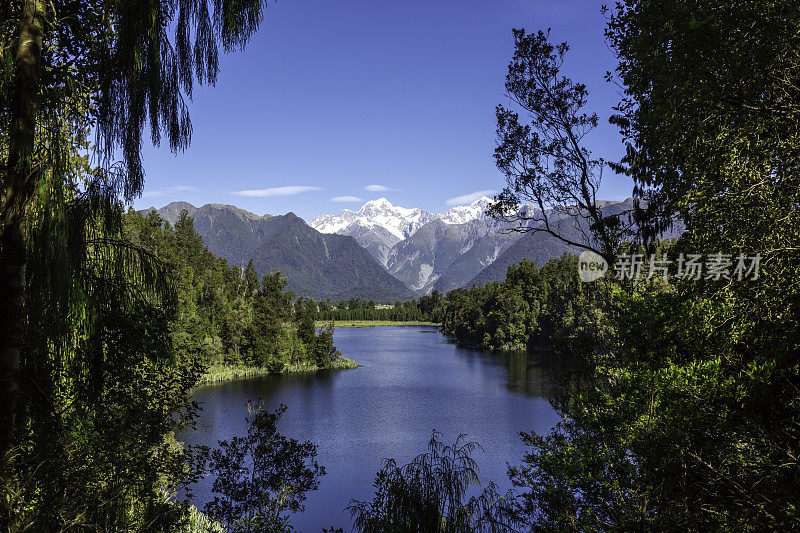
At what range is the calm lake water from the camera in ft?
67.2

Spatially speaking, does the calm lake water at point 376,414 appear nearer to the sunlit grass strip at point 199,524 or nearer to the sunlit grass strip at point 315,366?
the sunlit grass strip at point 315,366

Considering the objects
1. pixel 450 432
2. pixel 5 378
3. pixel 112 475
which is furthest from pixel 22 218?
pixel 450 432

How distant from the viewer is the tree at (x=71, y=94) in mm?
3377

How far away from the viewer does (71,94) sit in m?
3.88

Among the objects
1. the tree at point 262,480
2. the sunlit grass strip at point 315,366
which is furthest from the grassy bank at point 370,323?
the tree at point 262,480

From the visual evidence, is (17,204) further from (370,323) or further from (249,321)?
(370,323)

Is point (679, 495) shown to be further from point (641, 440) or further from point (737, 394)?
point (641, 440)

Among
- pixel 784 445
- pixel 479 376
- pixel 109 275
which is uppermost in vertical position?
pixel 109 275

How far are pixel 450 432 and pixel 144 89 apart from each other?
2576 centimetres

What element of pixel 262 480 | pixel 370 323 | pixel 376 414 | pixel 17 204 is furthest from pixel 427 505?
pixel 370 323

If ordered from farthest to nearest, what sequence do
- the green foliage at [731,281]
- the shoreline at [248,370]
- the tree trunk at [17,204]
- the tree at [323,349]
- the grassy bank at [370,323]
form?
→ 1. the grassy bank at [370,323]
2. the tree at [323,349]
3. the shoreline at [248,370]
4. the green foliage at [731,281]
5. the tree trunk at [17,204]

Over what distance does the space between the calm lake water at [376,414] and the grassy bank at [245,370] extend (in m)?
2.16

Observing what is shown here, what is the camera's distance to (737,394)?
5098mm

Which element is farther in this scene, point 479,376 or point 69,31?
point 479,376
